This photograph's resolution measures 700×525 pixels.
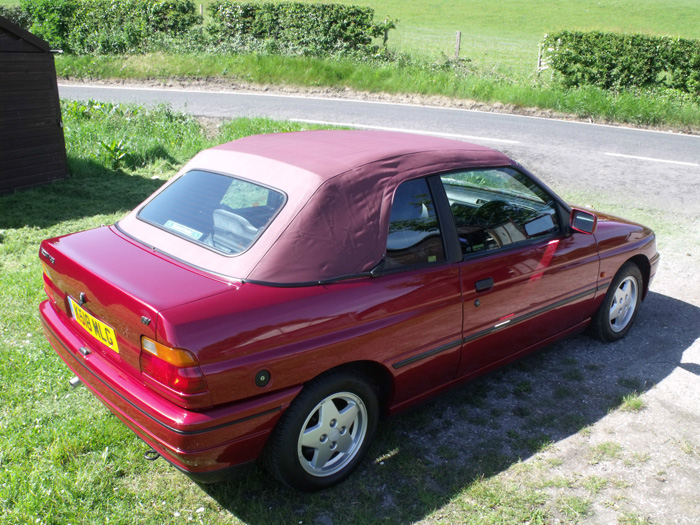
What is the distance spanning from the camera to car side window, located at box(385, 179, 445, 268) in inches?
135

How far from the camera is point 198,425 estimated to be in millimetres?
2736

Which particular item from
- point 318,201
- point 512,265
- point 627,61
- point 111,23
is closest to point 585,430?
point 512,265

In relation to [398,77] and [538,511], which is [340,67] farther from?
[538,511]

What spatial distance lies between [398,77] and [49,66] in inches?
421

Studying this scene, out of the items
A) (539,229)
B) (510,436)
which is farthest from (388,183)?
(510,436)

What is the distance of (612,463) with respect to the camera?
143 inches

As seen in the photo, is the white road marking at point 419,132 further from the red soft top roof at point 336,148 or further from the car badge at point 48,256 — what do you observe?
the car badge at point 48,256

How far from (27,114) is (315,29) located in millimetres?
13375

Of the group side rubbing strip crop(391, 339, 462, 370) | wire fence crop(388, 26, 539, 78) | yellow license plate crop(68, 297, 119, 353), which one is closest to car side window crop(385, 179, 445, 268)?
side rubbing strip crop(391, 339, 462, 370)

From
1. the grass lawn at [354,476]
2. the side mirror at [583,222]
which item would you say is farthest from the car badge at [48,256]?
the side mirror at [583,222]

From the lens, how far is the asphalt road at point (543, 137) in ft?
30.7

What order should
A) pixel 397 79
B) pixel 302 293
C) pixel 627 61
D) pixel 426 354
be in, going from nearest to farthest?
pixel 302 293, pixel 426 354, pixel 627 61, pixel 397 79

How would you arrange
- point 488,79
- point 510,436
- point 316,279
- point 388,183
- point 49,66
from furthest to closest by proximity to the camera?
point 488,79, point 49,66, point 510,436, point 388,183, point 316,279

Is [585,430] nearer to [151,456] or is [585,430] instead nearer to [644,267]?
[644,267]
